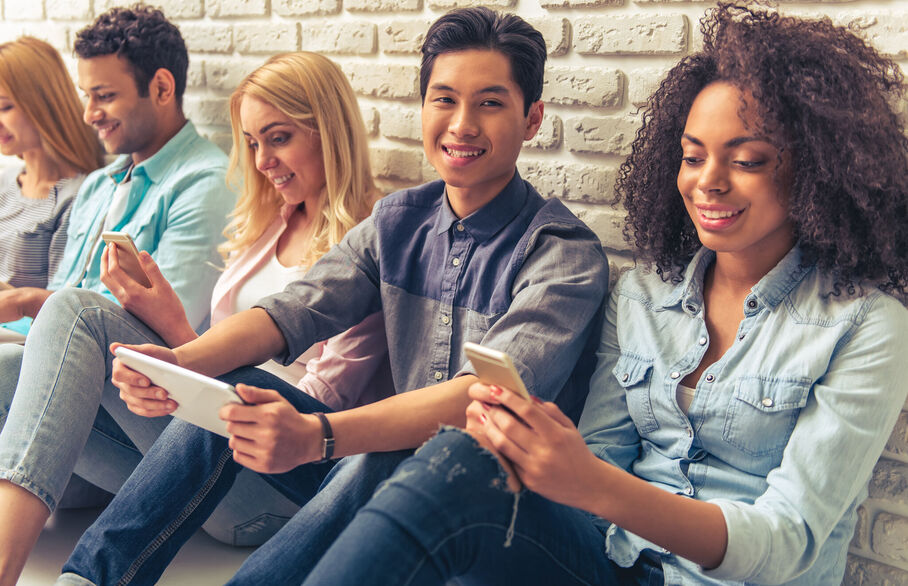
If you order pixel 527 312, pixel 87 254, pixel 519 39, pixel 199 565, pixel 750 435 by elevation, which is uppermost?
pixel 519 39

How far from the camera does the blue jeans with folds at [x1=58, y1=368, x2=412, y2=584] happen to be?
1493 millimetres

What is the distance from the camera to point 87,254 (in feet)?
9.50

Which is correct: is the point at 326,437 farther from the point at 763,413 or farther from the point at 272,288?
the point at 272,288

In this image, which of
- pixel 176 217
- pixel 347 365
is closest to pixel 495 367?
pixel 347 365

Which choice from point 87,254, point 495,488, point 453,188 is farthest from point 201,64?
point 495,488

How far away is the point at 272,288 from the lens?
7.59ft

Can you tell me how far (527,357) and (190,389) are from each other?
1.91 feet

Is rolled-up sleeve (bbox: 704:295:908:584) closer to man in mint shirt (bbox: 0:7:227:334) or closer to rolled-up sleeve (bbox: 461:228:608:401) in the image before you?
rolled-up sleeve (bbox: 461:228:608:401)

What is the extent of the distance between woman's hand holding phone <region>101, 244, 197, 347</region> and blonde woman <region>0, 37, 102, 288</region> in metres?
1.33

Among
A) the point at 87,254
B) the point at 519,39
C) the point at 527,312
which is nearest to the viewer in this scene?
the point at 527,312

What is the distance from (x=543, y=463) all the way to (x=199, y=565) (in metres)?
1.21

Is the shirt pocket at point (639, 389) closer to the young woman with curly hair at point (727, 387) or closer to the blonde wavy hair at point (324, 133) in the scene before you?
the young woman with curly hair at point (727, 387)

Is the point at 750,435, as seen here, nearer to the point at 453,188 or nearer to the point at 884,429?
the point at 884,429

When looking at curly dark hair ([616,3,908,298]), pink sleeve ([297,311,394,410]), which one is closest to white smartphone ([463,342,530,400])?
curly dark hair ([616,3,908,298])
